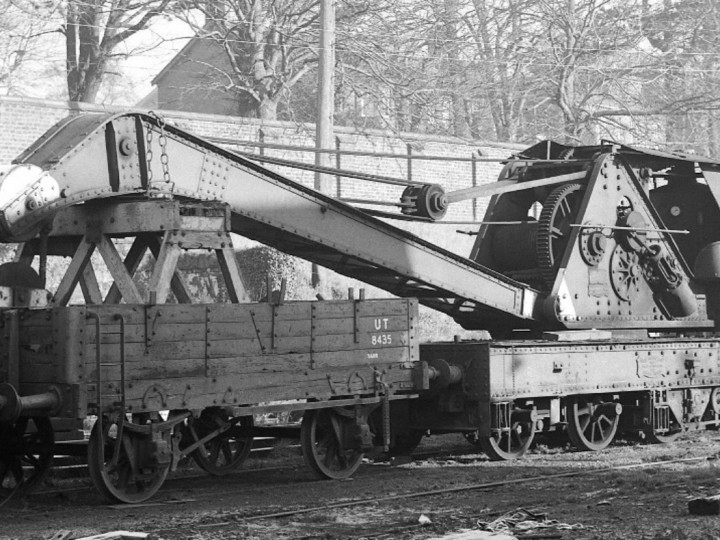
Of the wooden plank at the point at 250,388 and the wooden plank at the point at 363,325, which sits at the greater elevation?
the wooden plank at the point at 363,325

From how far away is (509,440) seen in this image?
14406 millimetres

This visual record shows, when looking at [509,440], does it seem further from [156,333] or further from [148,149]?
[148,149]

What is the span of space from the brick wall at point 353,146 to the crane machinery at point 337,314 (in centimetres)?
1106

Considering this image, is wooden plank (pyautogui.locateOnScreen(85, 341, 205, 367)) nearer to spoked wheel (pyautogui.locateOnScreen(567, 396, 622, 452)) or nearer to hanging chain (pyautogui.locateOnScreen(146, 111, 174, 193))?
hanging chain (pyautogui.locateOnScreen(146, 111, 174, 193))

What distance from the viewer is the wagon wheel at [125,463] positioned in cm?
1072

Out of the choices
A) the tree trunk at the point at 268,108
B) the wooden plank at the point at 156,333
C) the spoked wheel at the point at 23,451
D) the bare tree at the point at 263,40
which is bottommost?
the spoked wheel at the point at 23,451

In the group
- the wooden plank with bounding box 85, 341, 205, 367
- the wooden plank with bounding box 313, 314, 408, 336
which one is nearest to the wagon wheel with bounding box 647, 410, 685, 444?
the wooden plank with bounding box 313, 314, 408, 336

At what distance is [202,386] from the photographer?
1138 centimetres

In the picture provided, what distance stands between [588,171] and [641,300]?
1927mm

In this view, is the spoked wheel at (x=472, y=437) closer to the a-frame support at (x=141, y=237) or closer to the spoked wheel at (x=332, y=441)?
the spoked wheel at (x=332, y=441)

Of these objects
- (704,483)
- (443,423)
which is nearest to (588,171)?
(443,423)

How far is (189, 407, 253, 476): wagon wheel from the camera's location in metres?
12.8

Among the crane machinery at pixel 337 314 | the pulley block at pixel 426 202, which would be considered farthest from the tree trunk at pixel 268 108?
the pulley block at pixel 426 202

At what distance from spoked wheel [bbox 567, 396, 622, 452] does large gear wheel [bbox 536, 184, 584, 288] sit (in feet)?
5.08
